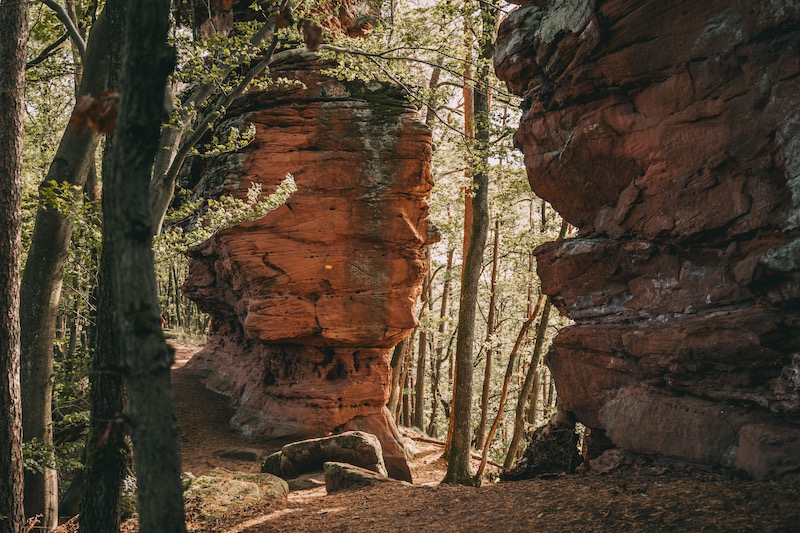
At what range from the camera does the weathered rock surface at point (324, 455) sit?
11.4m

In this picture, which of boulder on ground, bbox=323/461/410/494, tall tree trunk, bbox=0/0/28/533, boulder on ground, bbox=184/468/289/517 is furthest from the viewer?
boulder on ground, bbox=323/461/410/494

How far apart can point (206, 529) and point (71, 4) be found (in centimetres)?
834

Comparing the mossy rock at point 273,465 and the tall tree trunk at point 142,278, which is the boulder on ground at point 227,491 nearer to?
the mossy rock at point 273,465

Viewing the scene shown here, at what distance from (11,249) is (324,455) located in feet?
24.4

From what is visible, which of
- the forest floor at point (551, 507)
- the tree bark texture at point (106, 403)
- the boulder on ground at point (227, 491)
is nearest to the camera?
the forest floor at point (551, 507)

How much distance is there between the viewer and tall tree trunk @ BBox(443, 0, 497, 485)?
11.7 meters

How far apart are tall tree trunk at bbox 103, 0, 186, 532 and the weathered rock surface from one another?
917cm

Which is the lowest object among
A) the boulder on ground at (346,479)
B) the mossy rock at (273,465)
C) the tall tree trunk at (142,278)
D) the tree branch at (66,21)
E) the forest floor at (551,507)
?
the mossy rock at (273,465)

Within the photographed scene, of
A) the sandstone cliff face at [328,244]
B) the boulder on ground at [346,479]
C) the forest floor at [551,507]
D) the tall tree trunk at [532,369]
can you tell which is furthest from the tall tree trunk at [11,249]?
the tall tree trunk at [532,369]

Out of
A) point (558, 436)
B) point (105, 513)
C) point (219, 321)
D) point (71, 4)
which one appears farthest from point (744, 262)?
point (219, 321)

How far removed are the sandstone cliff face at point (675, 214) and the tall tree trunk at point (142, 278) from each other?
17.2ft

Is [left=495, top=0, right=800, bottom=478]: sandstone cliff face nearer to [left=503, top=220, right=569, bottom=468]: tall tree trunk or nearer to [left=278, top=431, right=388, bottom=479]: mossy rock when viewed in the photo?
[left=278, top=431, right=388, bottom=479]: mossy rock

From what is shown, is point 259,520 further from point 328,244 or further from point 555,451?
point 328,244

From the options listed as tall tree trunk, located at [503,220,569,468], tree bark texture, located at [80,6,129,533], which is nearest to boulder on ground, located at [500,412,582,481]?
tree bark texture, located at [80,6,129,533]
